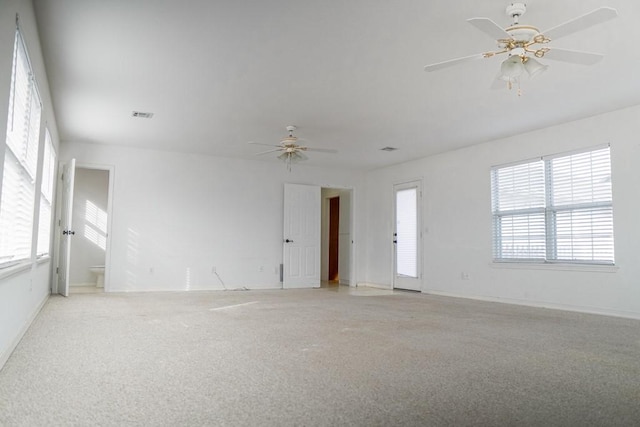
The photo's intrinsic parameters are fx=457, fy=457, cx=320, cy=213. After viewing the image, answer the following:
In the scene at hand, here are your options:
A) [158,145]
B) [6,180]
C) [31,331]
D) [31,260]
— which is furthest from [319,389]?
[158,145]

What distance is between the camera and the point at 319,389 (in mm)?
2418

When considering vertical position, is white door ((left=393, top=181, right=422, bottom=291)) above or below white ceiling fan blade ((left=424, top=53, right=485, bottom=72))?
below

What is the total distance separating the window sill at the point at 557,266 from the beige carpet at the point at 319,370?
2.56 ft

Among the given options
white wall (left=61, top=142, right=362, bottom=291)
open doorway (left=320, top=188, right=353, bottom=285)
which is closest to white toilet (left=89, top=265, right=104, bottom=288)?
white wall (left=61, top=142, right=362, bottom=291)

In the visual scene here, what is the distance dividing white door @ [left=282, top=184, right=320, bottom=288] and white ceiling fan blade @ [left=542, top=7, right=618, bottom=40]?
6.49 meters

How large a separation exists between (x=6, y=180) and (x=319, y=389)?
2.44 m

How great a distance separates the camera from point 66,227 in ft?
22.2

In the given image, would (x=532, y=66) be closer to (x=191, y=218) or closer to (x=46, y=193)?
(x=46, y=193)

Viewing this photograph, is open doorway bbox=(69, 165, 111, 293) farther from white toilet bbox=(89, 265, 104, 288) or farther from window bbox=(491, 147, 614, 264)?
window bbox=(491, 147, 614, 264)

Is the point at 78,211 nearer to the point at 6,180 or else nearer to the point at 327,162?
the point at 327,162

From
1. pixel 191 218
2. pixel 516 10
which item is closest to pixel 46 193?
pixel 191 218

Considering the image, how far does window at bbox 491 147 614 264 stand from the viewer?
575 cm

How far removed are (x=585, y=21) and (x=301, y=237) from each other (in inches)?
273

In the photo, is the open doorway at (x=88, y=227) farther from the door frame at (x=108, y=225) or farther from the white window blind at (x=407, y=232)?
the white window blind at (x=407, y=232)
